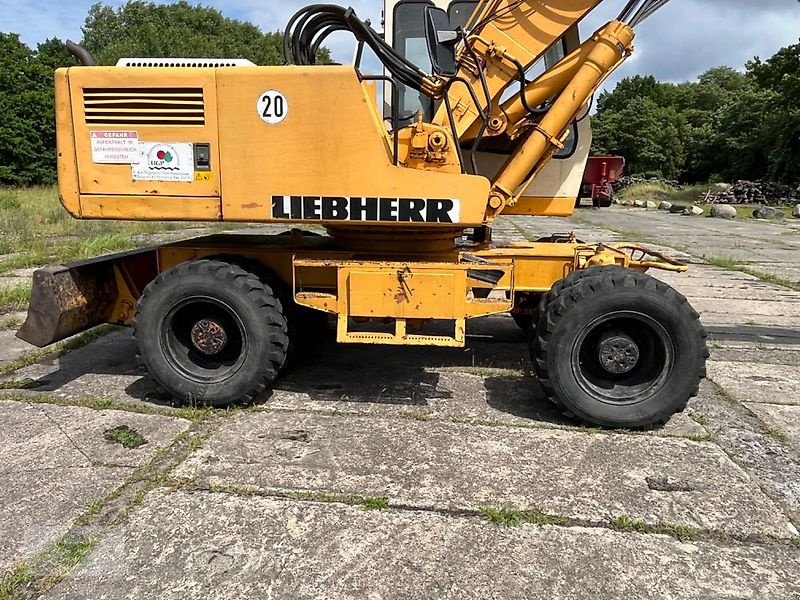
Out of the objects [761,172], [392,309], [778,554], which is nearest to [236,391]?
[392,309]

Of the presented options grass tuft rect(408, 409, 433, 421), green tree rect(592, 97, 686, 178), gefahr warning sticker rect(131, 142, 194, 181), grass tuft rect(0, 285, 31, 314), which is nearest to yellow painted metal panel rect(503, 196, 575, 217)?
grass tuft rect(408, 409, 433, 421)

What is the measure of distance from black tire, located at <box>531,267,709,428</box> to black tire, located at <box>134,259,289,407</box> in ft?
5.59

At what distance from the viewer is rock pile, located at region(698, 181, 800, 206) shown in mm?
32862

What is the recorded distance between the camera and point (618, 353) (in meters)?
4.01

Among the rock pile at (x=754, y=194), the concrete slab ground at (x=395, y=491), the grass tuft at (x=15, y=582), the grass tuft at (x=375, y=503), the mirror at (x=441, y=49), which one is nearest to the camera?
the grass tuft at (x=15, y=582)

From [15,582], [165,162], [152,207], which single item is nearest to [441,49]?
[165,162]

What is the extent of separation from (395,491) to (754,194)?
3561 cm

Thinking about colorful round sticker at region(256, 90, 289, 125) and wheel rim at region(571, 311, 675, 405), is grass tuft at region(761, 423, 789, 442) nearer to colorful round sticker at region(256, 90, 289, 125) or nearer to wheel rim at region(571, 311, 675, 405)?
wheel rim at region(571, 311, 675, 405)

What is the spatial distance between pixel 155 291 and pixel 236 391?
83 centimetres

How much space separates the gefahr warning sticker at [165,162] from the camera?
3986 millimetres

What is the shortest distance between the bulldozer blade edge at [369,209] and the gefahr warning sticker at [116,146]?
94cm

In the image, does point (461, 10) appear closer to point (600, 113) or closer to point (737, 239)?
point (737, 239)

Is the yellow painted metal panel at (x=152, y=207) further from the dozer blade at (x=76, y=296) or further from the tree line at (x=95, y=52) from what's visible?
the tree line at (x=95, y=52)

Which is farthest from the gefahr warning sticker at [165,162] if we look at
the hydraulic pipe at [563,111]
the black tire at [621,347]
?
the black tire at [621,347]
